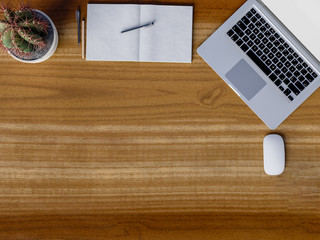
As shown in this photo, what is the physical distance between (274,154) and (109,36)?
52cm

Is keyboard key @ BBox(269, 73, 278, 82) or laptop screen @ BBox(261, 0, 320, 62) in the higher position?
laptop screen @ BBox(261, 0, 320, 62)

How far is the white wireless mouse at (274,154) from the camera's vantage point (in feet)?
2.40

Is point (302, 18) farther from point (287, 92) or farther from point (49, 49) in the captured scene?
point (49, 49)

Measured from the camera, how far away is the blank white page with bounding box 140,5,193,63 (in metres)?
0.75

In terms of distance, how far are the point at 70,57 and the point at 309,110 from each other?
25.2 inches

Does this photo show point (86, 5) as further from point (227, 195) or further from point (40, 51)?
point (227, 195)

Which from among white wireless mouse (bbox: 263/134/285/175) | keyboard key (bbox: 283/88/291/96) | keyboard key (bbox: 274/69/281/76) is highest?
keyboard key (bbox: 274/69/281/76)

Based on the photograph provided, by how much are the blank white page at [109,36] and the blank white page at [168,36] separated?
3 cm

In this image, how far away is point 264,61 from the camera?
0.74 metres

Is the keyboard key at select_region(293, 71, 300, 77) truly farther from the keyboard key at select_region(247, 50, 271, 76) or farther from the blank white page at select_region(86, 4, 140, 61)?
the blank white page at select_region(86, 4, 140, 61)

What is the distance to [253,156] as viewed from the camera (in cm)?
75

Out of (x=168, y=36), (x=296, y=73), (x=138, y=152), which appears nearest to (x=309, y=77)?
(x=296, y=73)

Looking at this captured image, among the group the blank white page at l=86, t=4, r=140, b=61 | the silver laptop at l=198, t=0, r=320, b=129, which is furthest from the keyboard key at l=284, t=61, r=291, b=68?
the blank white page at l=86, t=4, r=140, b=61

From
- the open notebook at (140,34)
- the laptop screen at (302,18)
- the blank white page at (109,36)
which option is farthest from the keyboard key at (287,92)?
the blank white page at (109,36)
